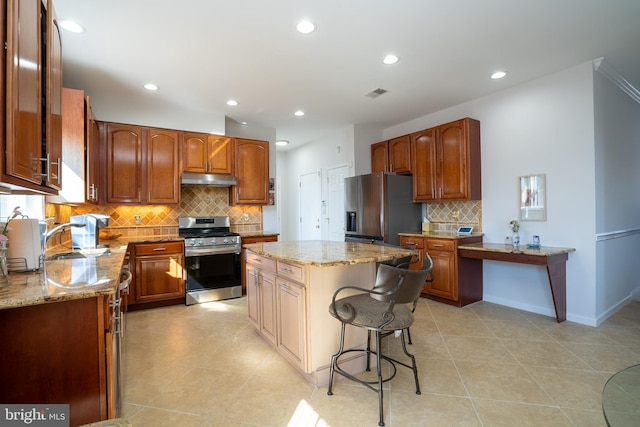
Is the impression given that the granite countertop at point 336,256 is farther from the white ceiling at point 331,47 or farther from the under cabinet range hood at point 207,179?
the under cabinet range hood at point 207,179

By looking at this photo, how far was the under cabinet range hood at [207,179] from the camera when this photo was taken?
420cm

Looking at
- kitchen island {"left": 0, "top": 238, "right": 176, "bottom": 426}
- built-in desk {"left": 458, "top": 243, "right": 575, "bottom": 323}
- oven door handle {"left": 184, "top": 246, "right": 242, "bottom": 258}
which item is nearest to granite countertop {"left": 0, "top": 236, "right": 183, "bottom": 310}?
kitchen island {"left": 0, "top": 238, "right": 176, "bottom": 426}

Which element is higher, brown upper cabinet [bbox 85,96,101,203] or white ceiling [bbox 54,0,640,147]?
white ceiling [bbox 54,0,640,147]

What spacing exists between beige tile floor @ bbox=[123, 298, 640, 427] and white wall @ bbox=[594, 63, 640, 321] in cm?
49

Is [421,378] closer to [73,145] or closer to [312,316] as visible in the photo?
[312,316]

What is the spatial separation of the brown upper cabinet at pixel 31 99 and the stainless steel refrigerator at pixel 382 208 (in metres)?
3.52

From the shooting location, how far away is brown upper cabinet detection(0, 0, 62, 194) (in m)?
1.08

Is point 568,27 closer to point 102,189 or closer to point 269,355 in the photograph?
point 269,355

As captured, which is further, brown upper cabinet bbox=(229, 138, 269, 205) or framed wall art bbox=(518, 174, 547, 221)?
brown upper cabinet bbox=(229, 138, 269, 205)

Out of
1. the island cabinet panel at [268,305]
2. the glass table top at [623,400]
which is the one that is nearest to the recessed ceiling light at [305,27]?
the island cabinet panel at [268,305]

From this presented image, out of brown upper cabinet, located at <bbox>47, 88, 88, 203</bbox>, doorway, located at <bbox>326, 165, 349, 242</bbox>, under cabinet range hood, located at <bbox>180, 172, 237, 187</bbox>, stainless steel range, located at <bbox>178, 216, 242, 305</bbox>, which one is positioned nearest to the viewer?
brown upper cabinet, located at <bbox>47, 88, 88, 203</bbox>

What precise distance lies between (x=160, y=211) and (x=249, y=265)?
2.16 metres

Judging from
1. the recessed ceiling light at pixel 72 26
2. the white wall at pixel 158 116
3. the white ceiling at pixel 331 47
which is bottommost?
the white wall at pixel 158 116

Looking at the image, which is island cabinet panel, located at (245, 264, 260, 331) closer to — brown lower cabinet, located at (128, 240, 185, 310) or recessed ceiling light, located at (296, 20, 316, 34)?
brown lower cabinet, located at (128, 240, 185, 310)
